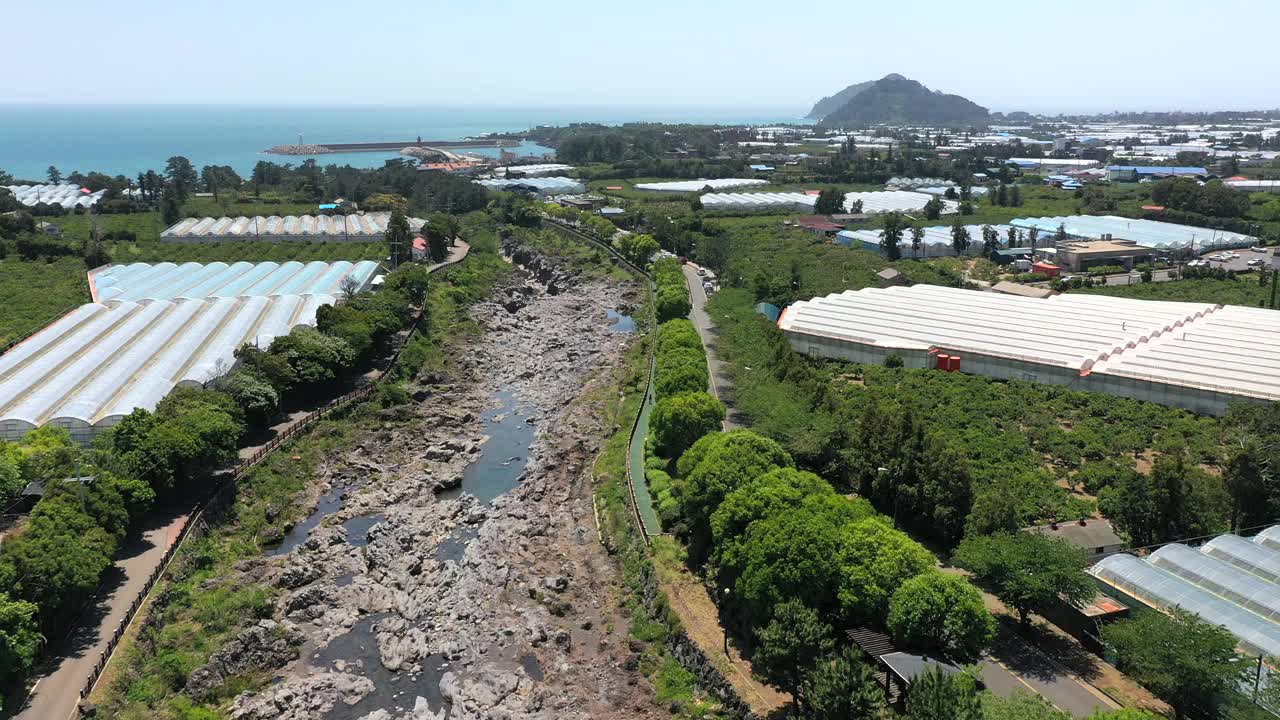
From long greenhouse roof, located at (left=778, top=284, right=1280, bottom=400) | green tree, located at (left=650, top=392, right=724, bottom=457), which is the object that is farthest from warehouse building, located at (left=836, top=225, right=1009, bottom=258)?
green tree, located at (left=650, top=392, right=724, bottom=457)

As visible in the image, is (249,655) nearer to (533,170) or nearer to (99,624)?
(99,624)

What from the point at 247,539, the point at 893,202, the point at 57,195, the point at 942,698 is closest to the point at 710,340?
the point at 247,539

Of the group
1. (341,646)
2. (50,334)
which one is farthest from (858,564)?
(50,334)

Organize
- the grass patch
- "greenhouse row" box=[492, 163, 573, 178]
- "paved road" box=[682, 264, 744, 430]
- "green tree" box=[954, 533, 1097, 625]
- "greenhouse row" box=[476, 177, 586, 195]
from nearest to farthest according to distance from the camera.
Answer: "green tree" box=[954, 533, 1097, 625]
"paved road" box=[682, 264, 744, 430]
the grass patch
"greenhouse row" box=[476, 177, 586, 195]
"greenhouse row" box=[492, 163, 573, 178]

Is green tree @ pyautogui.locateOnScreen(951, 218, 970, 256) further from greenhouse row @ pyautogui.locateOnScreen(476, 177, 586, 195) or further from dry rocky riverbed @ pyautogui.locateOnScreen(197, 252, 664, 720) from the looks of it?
greenhouse row @ pyautogui.locateOnScreen(476, 177, 586, 195)

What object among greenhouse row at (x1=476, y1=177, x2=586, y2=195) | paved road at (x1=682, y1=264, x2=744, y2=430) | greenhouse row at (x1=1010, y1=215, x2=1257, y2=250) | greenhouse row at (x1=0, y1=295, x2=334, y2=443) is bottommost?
paved road at (x1=682, y1=264, x2=744, y2=430)

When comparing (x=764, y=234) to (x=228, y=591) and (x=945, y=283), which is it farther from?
(x=228, y=591)
